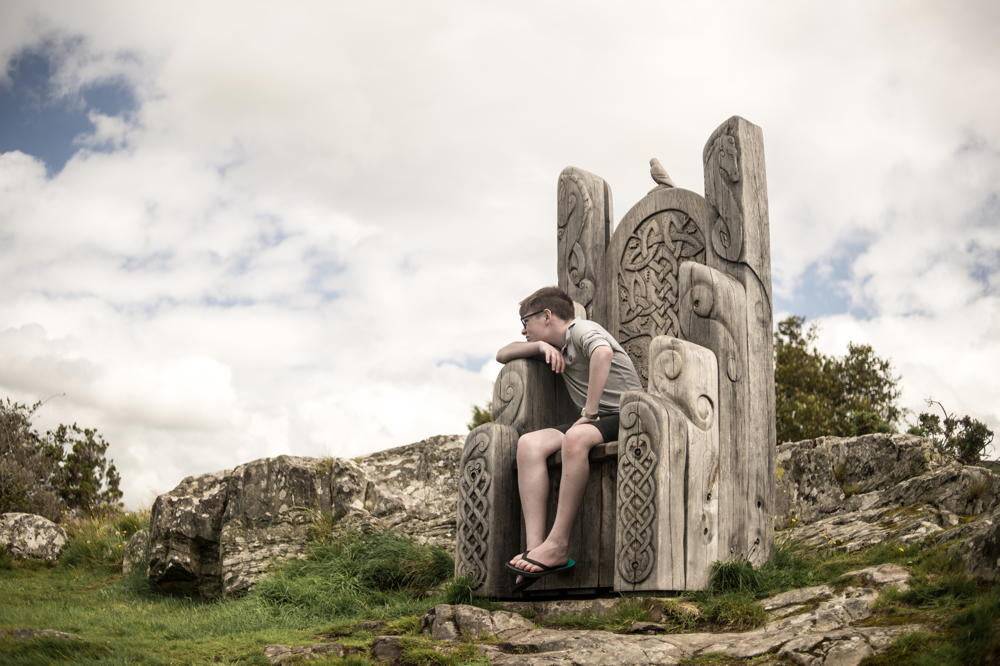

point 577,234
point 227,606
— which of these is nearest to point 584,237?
point 577,234

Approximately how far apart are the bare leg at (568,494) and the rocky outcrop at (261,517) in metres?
2.76

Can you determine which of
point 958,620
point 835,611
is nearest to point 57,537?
point 835,611

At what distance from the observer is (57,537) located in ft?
33.4

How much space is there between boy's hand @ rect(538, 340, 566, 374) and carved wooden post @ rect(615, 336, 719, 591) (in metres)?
0.71

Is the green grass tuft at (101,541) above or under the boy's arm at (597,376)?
under

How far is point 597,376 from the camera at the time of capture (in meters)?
5.97

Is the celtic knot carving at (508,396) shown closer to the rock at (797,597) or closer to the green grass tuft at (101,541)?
the rock at (797,597)

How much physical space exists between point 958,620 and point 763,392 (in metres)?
2.18

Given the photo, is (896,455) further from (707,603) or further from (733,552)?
(707,603)

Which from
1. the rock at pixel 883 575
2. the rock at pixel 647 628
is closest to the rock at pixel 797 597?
the rock at pixel 883 575

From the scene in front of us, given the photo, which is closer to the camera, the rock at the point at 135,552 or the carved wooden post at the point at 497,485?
the carved wooden post at the point at 497,485

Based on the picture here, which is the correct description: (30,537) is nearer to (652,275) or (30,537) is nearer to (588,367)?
(588,367)

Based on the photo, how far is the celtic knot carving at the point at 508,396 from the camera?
6496mm

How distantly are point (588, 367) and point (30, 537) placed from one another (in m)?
6.70
